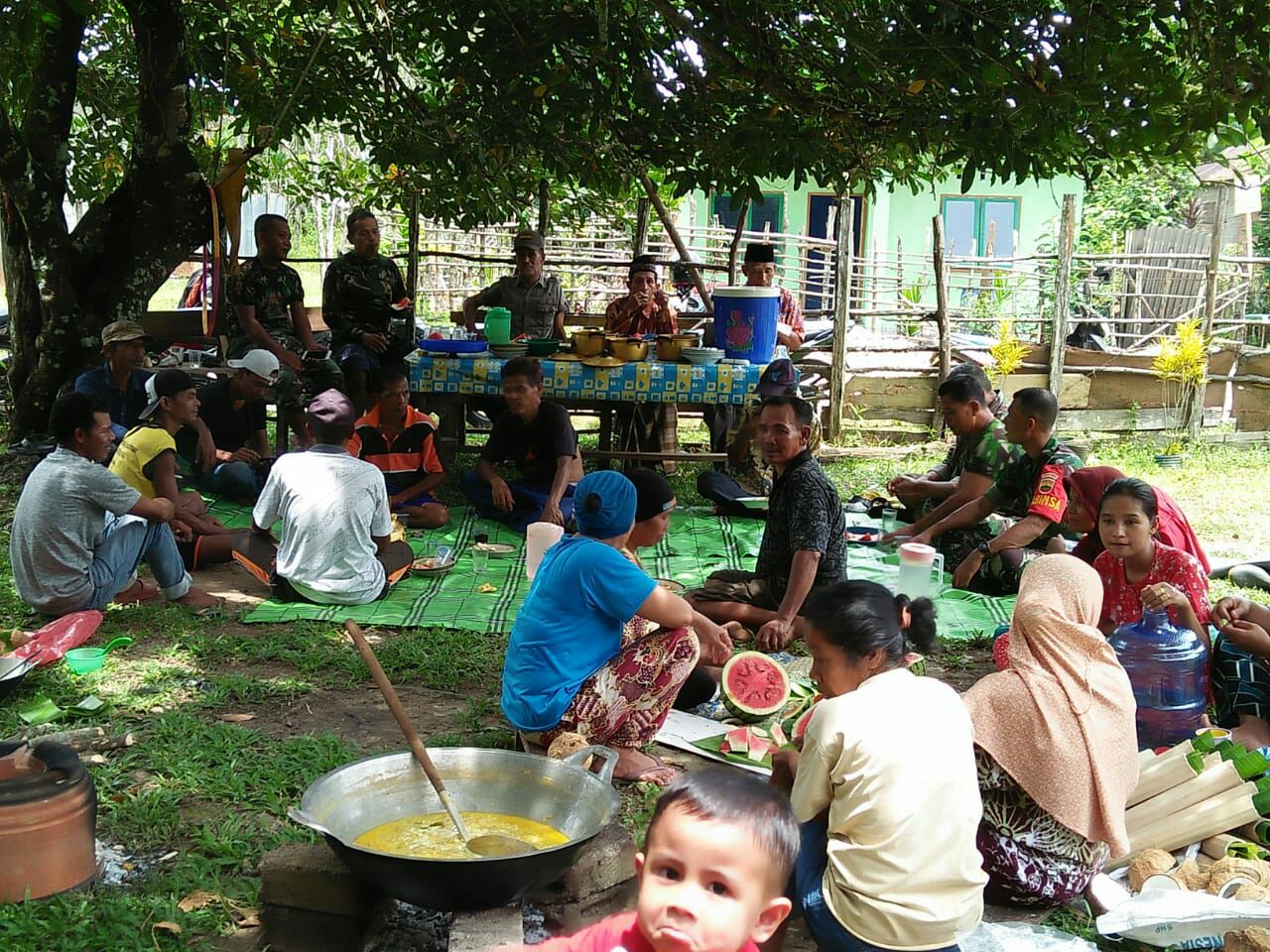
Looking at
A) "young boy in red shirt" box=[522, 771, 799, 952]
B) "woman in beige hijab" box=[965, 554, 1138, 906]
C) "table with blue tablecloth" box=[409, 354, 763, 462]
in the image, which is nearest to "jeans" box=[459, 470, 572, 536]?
"table with blue tablecloth" box=[409, 354, 763, 462]

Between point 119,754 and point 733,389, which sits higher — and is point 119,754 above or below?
below

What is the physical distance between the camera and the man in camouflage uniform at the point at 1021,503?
20.7 ft

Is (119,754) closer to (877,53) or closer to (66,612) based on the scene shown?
(66,612)

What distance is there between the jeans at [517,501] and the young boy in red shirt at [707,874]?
585 cm

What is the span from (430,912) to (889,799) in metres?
1.34

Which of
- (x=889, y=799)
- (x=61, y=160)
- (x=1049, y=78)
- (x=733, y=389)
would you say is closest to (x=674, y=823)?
(x=889, y=799)

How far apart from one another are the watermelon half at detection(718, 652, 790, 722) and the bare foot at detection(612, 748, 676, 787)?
673 millimetres

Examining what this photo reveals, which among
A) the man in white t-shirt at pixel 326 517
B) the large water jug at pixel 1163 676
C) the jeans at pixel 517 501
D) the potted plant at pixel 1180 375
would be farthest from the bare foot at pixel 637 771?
the potted plant at pixel 1180 375

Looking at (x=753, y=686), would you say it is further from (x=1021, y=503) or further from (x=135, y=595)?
(x=135, y=595)

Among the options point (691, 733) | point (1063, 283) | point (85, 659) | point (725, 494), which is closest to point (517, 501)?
point (725, 494)

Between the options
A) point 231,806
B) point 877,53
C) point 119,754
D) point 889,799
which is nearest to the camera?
point 889,799

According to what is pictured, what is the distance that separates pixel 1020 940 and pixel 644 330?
7.00m

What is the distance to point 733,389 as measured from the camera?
28.9ft

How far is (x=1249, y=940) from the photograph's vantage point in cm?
290
